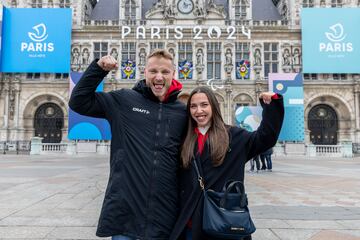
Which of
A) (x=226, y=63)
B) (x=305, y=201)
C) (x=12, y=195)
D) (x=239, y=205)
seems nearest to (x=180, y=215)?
(x=239, y=205)

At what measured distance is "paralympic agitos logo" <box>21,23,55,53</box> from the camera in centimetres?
3098

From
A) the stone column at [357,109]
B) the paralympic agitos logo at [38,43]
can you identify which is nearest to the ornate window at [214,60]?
the stone column at [357,109]

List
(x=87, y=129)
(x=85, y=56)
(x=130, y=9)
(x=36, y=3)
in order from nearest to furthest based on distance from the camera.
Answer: (x=87, y=129) → (x=85, y=56) → (x=36, y=3) → (x=130, y=9)

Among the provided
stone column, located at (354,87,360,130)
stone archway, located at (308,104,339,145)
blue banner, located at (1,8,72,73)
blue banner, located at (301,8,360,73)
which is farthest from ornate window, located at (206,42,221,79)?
blue banner, located at (1,8,72,73)

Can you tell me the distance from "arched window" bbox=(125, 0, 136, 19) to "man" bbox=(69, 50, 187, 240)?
34.2 metres

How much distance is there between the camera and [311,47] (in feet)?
102

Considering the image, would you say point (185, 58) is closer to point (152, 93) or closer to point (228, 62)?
point (228, 62)

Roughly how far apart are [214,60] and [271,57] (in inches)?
223

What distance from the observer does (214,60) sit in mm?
32562

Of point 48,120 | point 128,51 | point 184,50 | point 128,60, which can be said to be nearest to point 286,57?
point 184,50

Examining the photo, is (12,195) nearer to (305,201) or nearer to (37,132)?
(305,201)

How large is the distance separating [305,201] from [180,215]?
16.5 feet

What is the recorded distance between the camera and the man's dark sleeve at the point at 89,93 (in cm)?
245

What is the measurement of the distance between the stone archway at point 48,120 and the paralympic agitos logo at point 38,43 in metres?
5.62
